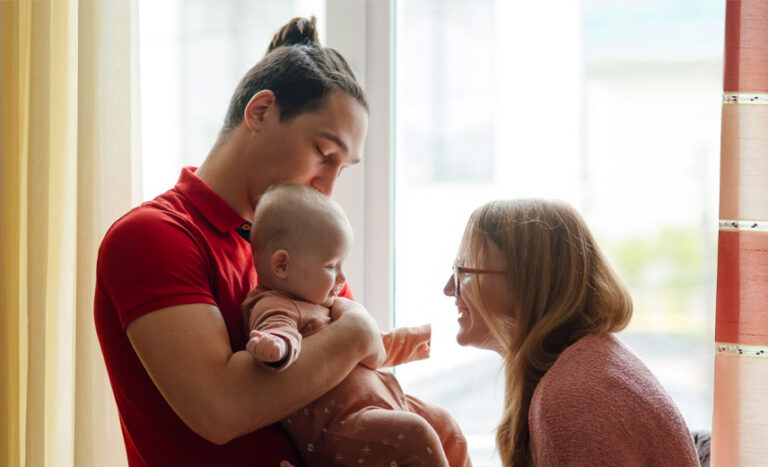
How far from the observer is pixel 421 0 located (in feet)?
7.03

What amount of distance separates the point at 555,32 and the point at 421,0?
0.41 m

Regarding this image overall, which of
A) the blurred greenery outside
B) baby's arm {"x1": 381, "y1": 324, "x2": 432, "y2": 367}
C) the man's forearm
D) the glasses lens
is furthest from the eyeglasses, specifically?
the blurred greenery outside

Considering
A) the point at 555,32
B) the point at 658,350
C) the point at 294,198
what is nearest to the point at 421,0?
the point at 555,32

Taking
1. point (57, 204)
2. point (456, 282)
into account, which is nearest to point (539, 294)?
point (456, 282)

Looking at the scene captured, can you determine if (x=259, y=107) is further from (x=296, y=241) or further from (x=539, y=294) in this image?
(x=539, y=294)

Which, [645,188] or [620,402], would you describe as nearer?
[620,402]

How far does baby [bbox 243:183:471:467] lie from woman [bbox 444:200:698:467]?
0.21 metres

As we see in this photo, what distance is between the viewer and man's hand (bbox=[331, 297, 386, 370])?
4.24ft

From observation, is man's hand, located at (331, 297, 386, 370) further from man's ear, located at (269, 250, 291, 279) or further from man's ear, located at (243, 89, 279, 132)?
man's ear, located at (243, 89, 279, 132)

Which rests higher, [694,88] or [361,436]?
[694,88]

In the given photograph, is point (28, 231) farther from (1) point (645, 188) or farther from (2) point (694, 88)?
(2) point (694, 88)

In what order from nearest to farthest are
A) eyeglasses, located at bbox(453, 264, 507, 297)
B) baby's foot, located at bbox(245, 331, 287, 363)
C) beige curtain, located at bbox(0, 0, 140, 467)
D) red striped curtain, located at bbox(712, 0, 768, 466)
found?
1. baby's foot, located at bbox(245, 331, 287, 363)
2. eyeglasses, located at bbox(453, 264, 507, 297)
3. red striped curtain, located at bbox(712, 0, 768, 466)
4. beige curtain, located at bbox(0, 0, 140, 467)

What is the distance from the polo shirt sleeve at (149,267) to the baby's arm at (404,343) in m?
0.51

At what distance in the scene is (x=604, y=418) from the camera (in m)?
1.22
